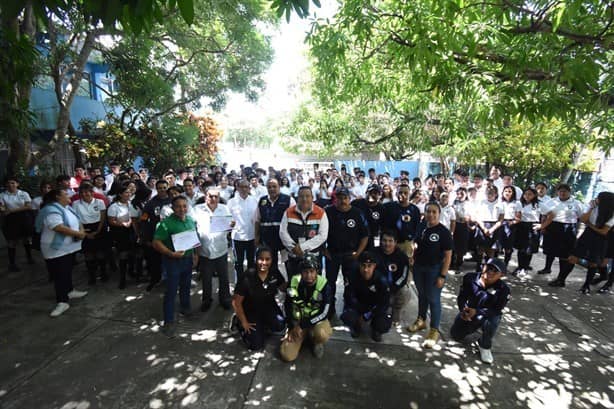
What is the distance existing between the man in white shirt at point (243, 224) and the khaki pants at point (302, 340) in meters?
1.56

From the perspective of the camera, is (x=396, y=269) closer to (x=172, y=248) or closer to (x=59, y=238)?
(x=172, y=248)

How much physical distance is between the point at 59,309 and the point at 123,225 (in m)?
1.39

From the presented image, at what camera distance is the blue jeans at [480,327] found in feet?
11.3

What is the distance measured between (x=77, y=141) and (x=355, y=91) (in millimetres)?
9241

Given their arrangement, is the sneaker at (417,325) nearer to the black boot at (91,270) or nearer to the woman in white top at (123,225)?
the woman in white top at (123,225)

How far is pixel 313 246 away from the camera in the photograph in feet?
13.2

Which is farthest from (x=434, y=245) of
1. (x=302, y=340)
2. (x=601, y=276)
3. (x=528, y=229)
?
(x=601, y=276)

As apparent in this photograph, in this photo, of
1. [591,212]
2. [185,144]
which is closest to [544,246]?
[591,212]

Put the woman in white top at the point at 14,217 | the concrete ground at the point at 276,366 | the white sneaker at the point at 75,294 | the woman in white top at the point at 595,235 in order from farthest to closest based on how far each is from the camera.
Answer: the woman in white top at the point at 14,217 → the woman in white top at the point at 595,235 → the white sneaker at the point at 75,294 → the concrete ground at the point at 276,366

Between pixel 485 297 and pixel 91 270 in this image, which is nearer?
pixel 485 297

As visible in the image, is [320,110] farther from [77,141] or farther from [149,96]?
[77,141]

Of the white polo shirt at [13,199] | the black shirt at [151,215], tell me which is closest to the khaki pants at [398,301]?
the black shirt at [151,215]

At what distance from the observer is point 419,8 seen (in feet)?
10.1

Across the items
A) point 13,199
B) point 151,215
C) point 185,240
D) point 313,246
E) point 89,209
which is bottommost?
point 313,246
